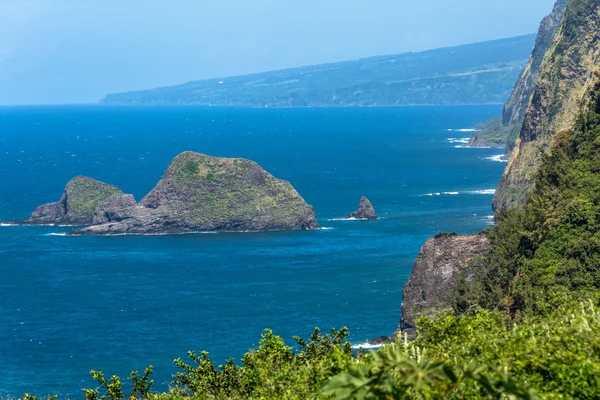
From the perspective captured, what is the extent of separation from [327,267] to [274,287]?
11.2 metres

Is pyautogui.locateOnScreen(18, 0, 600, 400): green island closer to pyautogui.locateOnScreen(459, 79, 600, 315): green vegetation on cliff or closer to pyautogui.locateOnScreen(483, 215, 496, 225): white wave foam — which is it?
pyautogui.locateOnScreen(459, 79, 600, 315): green vegetation on cliff

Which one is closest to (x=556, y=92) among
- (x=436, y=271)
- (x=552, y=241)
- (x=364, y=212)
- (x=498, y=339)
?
(x=364, y=212)

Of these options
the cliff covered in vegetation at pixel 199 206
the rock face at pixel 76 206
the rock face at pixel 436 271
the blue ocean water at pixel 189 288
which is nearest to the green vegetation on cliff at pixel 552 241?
the rock face at pixel 436 271

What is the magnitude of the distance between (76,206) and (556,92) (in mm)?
68050

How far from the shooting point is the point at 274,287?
10375 centimetres

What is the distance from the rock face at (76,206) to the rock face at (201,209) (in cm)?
539

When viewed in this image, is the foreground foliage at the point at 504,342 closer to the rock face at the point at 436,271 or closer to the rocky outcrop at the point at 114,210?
the rock face at the point at 436,271

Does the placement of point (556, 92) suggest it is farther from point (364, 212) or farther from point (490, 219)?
point (364, 212)

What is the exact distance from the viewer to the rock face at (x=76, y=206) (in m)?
152

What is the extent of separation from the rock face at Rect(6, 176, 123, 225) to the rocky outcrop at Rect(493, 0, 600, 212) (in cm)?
5588

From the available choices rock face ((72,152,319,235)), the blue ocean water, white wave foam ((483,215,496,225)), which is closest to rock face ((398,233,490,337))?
the blue ocean water

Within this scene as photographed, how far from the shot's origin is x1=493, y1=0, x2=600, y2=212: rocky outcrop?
125 meters

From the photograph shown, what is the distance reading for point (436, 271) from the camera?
245 feet

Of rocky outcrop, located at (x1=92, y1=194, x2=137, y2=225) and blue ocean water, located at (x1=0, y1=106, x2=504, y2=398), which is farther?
rocky outcrop, located at (x1=92, y1=194, x2=137, y2=225)
